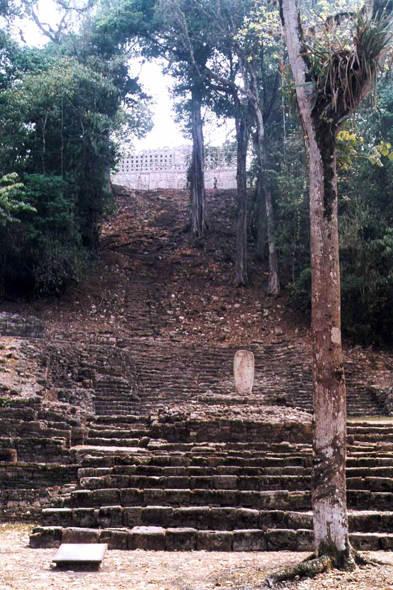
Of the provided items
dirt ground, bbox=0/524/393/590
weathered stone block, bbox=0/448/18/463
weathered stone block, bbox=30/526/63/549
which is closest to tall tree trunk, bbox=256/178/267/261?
weathered stone block, bbox=0/448/18/463

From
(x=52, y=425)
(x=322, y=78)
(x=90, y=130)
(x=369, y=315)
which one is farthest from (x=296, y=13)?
(x=90, y=130)

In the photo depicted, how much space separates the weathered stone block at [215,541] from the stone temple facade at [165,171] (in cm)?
2745

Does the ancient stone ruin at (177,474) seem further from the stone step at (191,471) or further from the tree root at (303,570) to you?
the tree root at (303,570)

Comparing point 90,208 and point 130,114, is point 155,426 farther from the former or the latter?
point 130,114

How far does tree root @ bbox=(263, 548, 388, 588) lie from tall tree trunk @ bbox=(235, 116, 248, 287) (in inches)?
755

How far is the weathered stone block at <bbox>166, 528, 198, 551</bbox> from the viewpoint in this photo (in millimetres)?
7008

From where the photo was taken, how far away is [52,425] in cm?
1119

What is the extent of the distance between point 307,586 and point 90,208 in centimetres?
1928

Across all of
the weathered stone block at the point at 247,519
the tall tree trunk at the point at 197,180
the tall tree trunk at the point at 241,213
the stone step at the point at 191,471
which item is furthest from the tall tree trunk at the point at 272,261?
the weathered stone block at the point at 247,519

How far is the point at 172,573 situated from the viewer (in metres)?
5.87

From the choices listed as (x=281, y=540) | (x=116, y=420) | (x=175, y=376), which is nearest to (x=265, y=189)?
(x=175, y=376)

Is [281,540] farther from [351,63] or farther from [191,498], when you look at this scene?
[351,63]

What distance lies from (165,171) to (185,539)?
95.8ft

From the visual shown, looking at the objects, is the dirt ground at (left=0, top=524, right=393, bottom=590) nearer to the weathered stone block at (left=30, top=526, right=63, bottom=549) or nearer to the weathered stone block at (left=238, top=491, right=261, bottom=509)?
the weathered stone block at (left=30, top=526, right=63, bottom=549)
